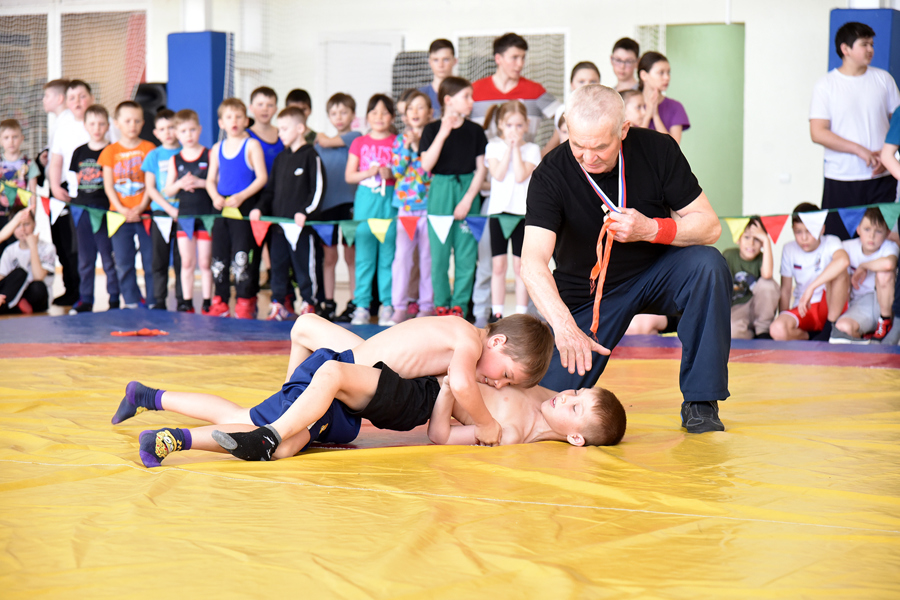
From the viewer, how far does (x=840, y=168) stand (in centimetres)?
653

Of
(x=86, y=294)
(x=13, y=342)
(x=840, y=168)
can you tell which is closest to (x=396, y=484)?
(x=13, y=342)

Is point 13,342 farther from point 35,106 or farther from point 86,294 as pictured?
point 35,106

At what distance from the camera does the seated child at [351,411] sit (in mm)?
2559

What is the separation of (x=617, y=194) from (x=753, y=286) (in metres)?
3.59

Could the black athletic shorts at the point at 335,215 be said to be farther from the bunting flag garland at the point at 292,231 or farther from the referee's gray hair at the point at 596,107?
the referee's gray hair at the point at 596,107

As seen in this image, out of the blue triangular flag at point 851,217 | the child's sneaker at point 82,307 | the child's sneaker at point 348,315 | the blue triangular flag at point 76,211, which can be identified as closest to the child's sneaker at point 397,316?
the child's sneaker at point 348,315

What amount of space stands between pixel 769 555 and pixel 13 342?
4947mm

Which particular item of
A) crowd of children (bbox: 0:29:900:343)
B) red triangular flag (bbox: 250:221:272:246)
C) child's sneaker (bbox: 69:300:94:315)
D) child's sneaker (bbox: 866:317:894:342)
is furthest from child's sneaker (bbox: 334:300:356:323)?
child's sneaker (bbox: 866:317:894:342)

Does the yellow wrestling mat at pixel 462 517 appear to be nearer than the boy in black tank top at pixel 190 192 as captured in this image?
A: Yes

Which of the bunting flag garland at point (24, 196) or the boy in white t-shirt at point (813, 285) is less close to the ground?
the bunting flag garland at point (24, 196)

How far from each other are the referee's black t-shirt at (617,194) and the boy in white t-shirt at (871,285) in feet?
10.7

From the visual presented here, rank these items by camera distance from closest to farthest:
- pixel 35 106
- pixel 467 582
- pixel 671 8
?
1. pixel 467 582
2. pixel 671 8
3. pixel 35 106

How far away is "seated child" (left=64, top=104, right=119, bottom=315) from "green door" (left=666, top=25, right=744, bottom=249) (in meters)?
6.59

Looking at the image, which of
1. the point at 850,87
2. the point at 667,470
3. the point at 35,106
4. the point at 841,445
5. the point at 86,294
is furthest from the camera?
the point at 35,106
